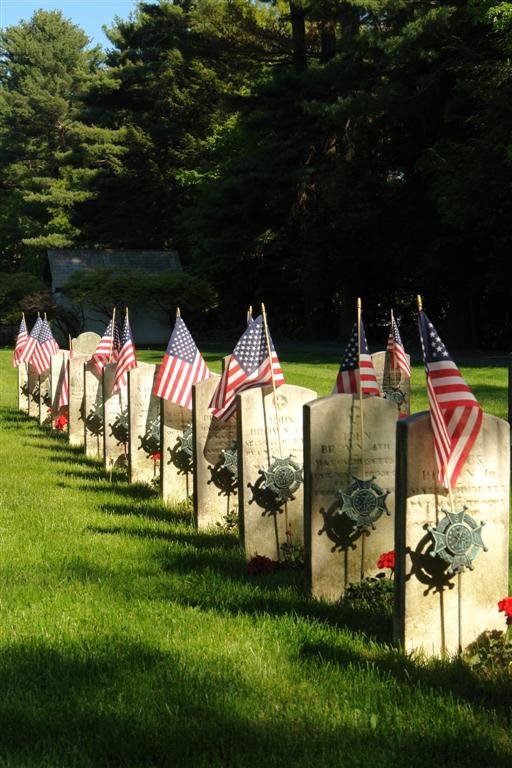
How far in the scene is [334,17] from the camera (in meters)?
38.4

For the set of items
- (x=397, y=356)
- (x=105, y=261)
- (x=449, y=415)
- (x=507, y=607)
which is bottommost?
(x=507, y=607)

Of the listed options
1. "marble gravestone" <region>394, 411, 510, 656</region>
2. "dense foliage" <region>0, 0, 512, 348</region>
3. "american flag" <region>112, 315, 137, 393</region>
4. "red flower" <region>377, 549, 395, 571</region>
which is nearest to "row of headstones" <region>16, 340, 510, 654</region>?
"marble gravestone" <region>394, 411, 510, 656</region>

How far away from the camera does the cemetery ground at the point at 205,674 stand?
4.64 metres

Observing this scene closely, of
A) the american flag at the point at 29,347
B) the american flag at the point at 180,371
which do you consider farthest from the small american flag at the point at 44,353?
the american flag at the point at 180,371

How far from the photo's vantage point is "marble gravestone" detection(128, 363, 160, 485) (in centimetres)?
1236

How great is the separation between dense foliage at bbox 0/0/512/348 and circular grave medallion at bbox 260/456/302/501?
73.8 ft

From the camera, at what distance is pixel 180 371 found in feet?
36.2

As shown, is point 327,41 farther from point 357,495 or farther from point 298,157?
point 357,495

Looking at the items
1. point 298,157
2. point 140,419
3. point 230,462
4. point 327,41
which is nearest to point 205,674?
point 230,462

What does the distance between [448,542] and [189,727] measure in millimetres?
1762

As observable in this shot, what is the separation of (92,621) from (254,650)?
1.13 metres

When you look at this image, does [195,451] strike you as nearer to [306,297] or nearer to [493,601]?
[493,601]

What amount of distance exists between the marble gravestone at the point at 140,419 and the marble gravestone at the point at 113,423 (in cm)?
96

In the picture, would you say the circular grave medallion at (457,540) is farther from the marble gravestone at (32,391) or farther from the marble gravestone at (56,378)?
the marble gravestone at (32,391)
